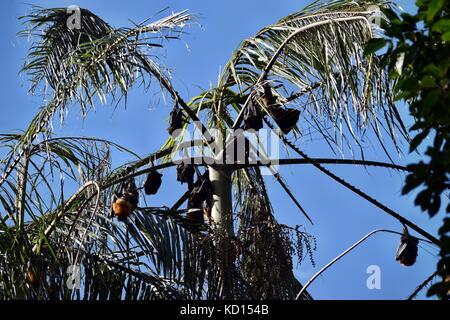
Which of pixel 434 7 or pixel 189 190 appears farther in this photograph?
pixel 189 190

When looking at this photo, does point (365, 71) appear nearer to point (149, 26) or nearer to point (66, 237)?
point (149, 26)

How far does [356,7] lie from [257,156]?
3.88ft

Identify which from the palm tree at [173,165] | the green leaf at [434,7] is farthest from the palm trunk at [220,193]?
the green leaf at [434,7]

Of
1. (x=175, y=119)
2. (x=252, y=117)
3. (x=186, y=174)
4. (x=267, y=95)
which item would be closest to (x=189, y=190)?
(x=186, y=174)

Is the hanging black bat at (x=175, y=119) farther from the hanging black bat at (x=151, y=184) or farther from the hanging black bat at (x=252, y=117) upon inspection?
the hanging black bat at (x=252, y=117)

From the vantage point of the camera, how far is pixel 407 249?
24.3 ft

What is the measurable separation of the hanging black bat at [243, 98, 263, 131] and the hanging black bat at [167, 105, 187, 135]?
0.61m

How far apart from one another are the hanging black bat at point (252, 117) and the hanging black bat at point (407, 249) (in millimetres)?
1219

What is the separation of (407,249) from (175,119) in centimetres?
179

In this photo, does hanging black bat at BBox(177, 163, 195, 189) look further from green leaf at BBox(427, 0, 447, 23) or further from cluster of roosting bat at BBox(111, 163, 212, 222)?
green leaf at BBox(427, 0, 447, 23)

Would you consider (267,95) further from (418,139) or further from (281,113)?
(418,139)

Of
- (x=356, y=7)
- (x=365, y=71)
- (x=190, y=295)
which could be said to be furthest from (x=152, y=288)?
(x=356, y=7)

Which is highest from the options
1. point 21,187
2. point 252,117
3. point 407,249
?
point 252,117

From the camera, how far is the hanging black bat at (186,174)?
7605 mm
